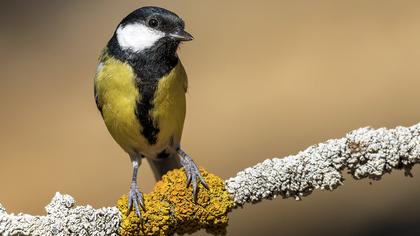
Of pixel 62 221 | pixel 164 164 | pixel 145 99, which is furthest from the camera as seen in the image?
pixel 164 164

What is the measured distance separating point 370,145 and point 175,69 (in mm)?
1110

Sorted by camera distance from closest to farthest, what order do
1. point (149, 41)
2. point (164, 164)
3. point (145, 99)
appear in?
point (145, 99) < point (149, 41) < point (164, 164)

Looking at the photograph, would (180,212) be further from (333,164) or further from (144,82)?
(144,82)

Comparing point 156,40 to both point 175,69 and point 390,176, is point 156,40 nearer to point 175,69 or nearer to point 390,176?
Answer: point 175,69

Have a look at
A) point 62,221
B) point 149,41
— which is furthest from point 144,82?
point 62,221

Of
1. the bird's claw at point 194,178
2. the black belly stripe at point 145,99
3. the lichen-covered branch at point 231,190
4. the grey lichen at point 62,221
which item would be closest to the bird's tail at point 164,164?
the black belly stripe at point 145,99

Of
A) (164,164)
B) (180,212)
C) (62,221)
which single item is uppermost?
(164,164)

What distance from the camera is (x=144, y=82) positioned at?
368 cm

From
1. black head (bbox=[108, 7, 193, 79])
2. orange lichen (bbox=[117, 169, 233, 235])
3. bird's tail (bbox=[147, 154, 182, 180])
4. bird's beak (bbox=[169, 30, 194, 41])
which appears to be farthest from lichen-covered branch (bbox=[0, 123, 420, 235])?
bird's tail (bbox=[147, 154, 182, 180])

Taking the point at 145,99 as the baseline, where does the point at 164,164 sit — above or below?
above

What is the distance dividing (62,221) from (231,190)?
56 cm

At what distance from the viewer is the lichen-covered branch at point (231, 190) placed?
2.88 meters

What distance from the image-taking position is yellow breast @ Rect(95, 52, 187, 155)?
369cm

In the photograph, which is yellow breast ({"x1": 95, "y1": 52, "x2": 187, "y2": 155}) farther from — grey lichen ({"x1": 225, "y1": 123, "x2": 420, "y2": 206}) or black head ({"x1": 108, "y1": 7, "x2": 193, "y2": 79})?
grey lichen ({"x1": 225, "y1": 123, "x2": 420, "y2": 206})
